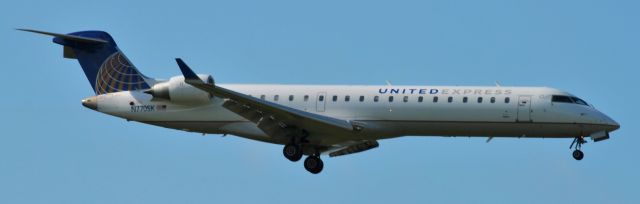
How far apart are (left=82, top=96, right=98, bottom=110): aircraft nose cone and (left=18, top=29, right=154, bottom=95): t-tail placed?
0.42 meters

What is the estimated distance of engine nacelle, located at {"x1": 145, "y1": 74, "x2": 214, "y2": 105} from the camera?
38.1 meters

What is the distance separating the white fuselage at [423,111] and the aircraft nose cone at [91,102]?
8.38ft

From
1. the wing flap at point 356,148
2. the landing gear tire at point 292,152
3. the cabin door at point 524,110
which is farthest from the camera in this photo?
the wing flap at point 356,148

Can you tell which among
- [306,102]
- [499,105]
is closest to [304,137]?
[306,102]

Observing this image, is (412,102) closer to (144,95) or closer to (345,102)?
(345,102)

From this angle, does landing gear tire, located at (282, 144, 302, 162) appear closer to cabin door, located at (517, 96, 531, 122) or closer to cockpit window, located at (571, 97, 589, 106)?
cabin door, located at (517, 96, 531, 122)

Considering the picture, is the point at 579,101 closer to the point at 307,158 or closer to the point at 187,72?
the point at 307,158

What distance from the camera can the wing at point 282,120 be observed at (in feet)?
117

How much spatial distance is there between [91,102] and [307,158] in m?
7.23

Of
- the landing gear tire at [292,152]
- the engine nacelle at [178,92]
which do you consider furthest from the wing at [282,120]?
the engine nacelle at [178,92]

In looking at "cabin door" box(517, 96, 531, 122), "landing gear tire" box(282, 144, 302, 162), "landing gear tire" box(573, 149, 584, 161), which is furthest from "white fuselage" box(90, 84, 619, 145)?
"landing gear tire" box(282, 144, 302, 162)

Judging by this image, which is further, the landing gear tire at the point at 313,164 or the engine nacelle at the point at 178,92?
the landing gear tire at the point at 313,164

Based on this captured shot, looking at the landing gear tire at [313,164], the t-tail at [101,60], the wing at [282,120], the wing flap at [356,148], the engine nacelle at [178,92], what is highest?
the t-tail at [101,60]

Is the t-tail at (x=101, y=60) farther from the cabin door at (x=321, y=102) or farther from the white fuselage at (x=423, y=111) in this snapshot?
the cabin door at (x=321, y=102)
